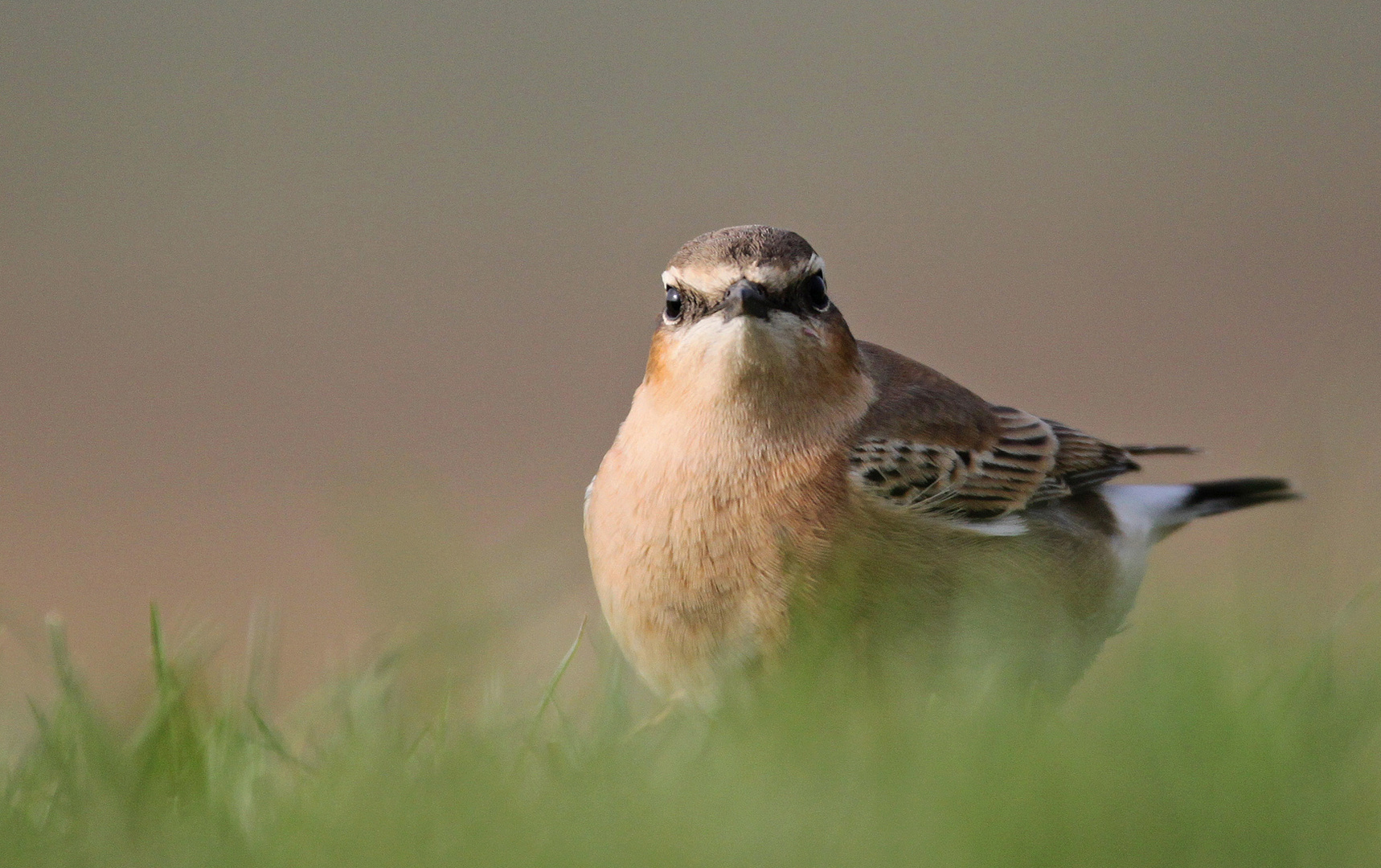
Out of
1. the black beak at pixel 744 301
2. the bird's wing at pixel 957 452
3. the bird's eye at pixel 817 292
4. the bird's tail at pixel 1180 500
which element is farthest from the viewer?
the bird's tail at pixel 1180 500

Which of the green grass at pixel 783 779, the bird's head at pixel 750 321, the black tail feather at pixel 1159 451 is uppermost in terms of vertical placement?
the bird's head at pixel 750 321

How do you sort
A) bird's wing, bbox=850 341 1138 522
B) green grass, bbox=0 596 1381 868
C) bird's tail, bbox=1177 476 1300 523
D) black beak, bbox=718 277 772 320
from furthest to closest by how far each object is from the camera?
bird's tail, bbox=1177 476 1300 523
bird's wing, bbox=850 341 1138 522
black beak, bbox=718 277 772 320
green grass, bbox=0 596 1381 868

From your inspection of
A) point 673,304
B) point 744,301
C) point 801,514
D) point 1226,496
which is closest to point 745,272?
point 744,301

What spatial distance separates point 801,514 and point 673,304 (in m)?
1.26

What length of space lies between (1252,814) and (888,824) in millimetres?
909

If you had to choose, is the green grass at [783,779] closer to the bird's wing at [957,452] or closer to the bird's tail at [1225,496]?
the bird's wing at [957,452]

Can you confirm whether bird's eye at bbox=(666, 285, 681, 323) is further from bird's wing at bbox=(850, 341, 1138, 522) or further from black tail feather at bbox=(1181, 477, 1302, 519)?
black tail feather at bbox=(1181, 477, 1302, 519)

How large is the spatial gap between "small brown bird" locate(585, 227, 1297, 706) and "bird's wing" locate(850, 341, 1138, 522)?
15mm

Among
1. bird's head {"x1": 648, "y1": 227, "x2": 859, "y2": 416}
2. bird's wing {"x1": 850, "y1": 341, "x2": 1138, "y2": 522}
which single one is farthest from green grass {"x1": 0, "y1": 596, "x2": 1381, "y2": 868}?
bird's head {"x1": 648, "y1": 227, "x2": 859, "y2": 416}

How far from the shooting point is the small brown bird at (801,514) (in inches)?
230

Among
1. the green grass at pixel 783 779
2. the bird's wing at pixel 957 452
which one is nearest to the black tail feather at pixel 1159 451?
the bird's wing at pixel 957 452

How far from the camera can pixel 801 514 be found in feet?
19.8

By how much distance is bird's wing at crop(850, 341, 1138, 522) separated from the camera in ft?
21.3

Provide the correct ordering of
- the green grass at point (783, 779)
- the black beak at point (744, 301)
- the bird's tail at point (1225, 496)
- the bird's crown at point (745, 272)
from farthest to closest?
1. the bird's tail at point (1225, 496)
2. the bird's crown at point (745, 272)
3. the black beak at point (744, 301)
4. the green grass at point (783, 779)
